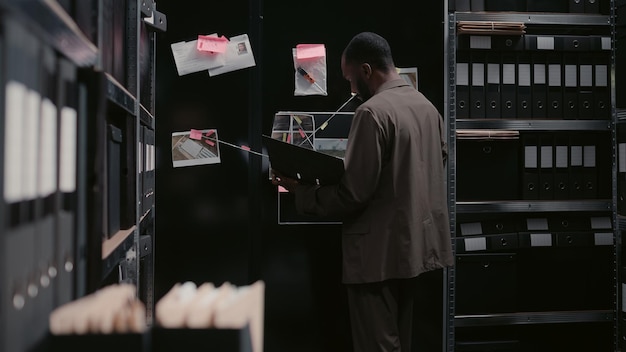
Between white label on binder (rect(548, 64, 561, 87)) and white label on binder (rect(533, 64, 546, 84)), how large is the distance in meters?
0.03

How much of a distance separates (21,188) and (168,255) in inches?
80.4

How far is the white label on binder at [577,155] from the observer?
9.20 feet

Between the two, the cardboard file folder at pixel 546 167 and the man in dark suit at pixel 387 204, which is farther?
the cardboard file folder at pixel 546 167

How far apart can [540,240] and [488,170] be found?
38 cm

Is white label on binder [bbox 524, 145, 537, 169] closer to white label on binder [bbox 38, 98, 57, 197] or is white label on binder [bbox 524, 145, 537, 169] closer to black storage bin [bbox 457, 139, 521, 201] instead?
black storage bin [bbox 457, 139, 521, 201]

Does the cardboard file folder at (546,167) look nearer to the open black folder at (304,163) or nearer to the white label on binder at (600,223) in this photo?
the white label on binder at (600,223)

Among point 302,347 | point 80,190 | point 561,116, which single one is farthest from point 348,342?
point 80,190

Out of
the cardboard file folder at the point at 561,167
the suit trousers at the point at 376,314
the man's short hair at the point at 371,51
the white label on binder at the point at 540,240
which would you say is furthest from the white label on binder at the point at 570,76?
the suit trousers at the point at 376,314

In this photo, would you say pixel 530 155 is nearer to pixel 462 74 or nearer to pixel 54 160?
pixel 462 74

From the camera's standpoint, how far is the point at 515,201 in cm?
280

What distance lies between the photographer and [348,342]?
279 cm

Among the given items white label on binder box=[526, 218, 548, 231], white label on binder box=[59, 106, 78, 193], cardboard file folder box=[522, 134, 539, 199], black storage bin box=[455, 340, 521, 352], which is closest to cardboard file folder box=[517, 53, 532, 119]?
cardboard file folder box=[522, 134, 539, 199]

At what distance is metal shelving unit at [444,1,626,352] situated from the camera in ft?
8.93

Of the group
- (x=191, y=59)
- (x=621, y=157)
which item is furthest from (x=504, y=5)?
(x=191, y=59)
